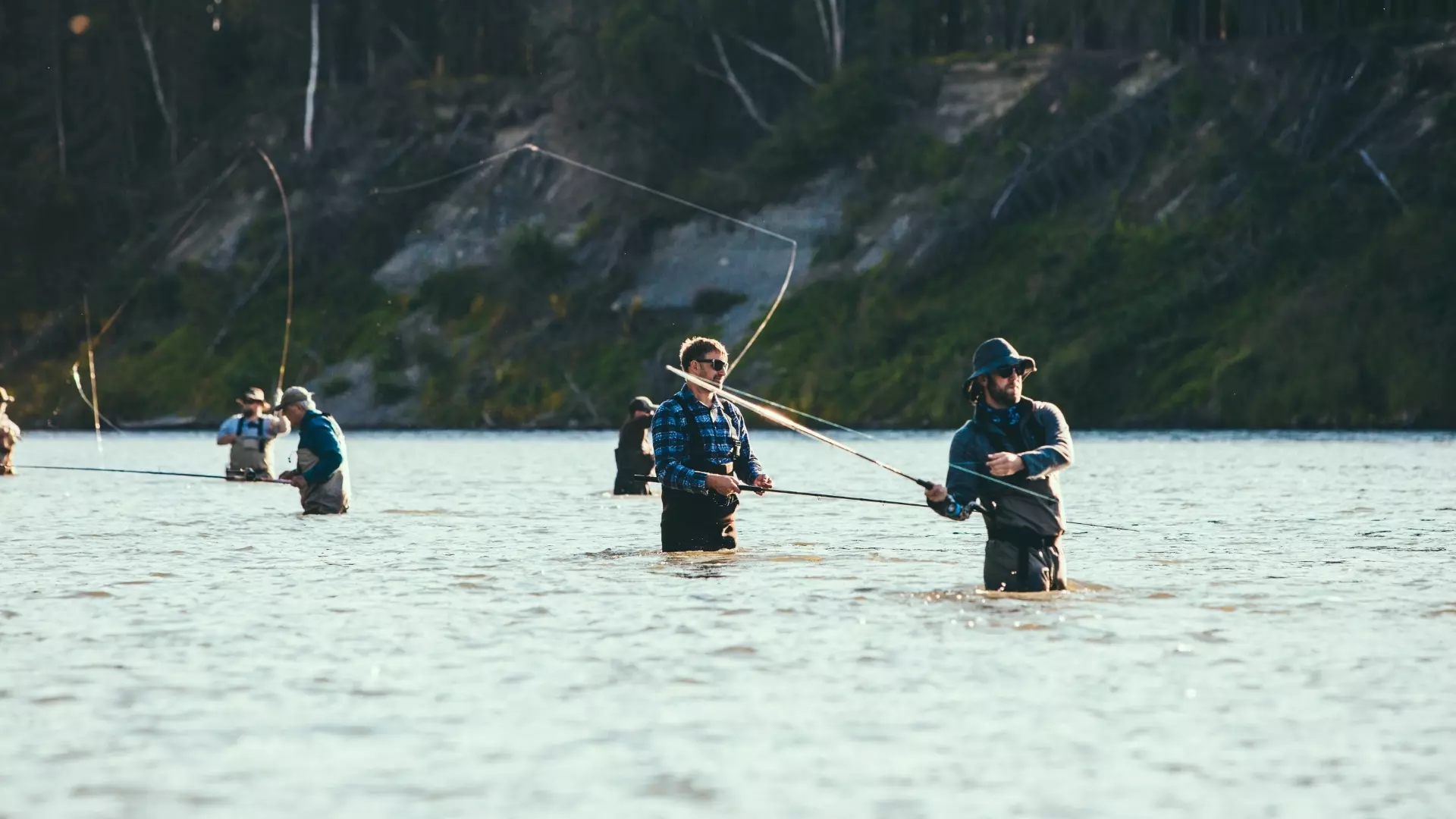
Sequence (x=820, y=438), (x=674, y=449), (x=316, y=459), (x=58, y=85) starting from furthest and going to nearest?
(x=58, y=85) < (x=316, y=459) < (x=674, y=449) < (x=820, y=438)

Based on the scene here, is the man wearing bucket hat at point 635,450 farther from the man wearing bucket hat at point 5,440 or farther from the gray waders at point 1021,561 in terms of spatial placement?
the gray waders at point 1021,561

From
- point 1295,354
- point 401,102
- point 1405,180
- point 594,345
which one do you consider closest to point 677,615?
point 1295,354

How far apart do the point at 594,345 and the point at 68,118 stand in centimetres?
3111

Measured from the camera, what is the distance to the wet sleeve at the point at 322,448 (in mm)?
19594

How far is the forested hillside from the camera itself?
179ft

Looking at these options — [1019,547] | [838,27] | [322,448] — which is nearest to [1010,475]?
[1019,547]

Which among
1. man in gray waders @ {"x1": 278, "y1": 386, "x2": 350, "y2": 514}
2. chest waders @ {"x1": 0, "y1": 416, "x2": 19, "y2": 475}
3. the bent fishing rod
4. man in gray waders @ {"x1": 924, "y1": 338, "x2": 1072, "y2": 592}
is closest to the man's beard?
man in gray waders @ {"x1": 924, "y1": 338, "x2": 1072, "y2": 592}

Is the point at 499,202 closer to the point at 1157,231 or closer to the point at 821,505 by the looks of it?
the point at 1157,231

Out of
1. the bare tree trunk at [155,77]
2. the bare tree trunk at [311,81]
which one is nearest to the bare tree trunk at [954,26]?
the bare tree trunk at [311,81]

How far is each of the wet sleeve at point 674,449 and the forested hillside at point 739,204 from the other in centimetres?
3169

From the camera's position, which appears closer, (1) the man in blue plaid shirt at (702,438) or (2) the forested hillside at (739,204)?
(1) the man in blue plaid shirt at (702,438)

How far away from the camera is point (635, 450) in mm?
24891

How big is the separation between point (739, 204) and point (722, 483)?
53425mm

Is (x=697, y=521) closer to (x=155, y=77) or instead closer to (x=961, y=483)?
(x=961, y=483)
